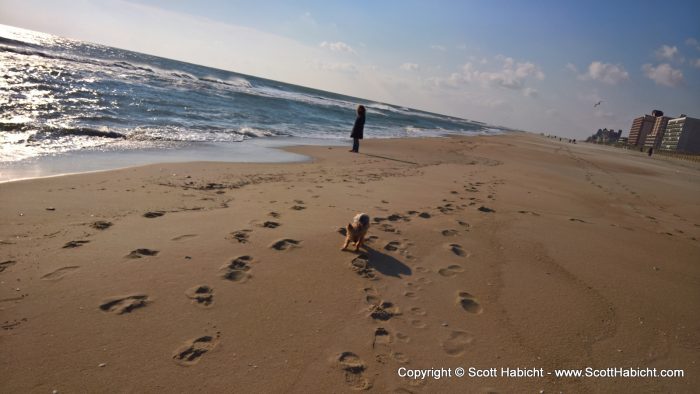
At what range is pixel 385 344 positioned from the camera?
2.55 metres

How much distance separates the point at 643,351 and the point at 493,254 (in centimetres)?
166

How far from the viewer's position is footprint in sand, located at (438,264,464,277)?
3.66m

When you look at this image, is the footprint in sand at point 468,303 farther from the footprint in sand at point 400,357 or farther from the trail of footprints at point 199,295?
the trail of footprints at point 199,295

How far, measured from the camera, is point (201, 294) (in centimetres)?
289

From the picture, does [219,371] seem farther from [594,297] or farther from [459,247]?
[594,297]

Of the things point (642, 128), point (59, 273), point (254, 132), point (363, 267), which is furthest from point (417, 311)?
point (642, 128)

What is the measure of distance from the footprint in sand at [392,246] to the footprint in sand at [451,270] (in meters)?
0.58

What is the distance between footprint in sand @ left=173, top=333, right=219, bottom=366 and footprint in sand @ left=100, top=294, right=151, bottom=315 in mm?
601

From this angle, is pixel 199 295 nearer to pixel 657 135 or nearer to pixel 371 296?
pixel 371 296

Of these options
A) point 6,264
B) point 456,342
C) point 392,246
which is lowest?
point 6,264

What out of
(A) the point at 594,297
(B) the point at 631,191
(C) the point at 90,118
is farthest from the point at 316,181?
(B) the point at 631,191

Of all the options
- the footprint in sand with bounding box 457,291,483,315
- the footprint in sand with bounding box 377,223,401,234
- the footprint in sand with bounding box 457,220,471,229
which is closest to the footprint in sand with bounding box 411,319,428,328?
the footprint in sand with bounding box 457,291,483,315

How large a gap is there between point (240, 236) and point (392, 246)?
5.38 ft

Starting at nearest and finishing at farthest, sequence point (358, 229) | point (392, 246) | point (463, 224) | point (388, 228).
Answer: point (358, 229) → point (392, 246) → point (388, 228) → point (463, 224)
